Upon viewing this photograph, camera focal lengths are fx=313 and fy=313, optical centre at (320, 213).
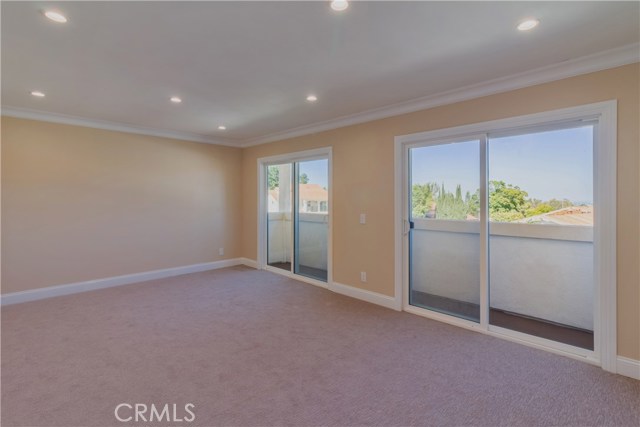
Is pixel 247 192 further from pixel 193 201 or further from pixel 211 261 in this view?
pixel 211 261

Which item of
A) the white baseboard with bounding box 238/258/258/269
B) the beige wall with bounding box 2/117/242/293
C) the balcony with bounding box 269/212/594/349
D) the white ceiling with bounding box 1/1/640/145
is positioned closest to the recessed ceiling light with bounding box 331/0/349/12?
the white ceiling with bounding box 1/1/640/145

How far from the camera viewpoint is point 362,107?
3938 millimetres

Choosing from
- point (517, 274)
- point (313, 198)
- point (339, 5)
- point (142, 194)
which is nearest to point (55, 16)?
point (339, 5)

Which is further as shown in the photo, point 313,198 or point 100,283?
point 313,198

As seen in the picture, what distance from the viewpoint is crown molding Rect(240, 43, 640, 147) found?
7.99ft

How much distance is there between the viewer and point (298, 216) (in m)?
5.51

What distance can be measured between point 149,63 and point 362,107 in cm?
236

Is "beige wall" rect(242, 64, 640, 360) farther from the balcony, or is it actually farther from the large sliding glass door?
the balcony

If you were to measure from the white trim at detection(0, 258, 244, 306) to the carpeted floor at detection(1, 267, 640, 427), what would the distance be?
312 mm

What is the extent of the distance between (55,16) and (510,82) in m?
3.63

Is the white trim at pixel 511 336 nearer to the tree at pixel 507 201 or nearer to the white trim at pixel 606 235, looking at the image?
the white trim at pixel 606 235

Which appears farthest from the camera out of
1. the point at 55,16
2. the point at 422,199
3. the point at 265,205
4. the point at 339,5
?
the point at 265,205

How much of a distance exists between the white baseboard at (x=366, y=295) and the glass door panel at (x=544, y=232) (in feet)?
3.57

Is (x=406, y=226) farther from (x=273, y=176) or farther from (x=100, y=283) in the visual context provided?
(x=100, y=283)
